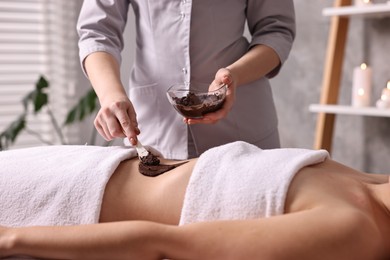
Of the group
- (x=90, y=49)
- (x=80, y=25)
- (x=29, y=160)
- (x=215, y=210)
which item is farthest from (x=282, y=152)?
(x=80, y=25)

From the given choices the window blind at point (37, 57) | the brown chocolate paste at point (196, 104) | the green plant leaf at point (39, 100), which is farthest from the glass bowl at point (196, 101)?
the window blind at point (37, 57)

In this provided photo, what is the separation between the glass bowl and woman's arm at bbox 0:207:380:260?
0.43 metres

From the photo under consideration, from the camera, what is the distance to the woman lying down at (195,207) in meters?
1.21

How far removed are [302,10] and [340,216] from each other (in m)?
2.57

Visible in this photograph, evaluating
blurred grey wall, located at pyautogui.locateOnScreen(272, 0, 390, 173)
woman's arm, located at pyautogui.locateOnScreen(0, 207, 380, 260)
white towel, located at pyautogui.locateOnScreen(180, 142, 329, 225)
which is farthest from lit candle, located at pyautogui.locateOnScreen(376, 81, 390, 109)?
woman's arm, located at pyautogui.locateOnScreen(0, 207, 380, 260)

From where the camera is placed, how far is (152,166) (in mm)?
1538

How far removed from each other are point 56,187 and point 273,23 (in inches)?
37.9

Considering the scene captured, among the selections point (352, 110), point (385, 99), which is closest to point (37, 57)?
point (352, 110)

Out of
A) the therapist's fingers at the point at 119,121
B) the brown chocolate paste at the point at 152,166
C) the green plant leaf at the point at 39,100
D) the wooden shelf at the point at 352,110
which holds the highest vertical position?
the therapist's fingers at the point at 119,121

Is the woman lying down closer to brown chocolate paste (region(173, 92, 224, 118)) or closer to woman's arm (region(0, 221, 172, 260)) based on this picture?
woman's arm (region(0, 221, 172, 260))

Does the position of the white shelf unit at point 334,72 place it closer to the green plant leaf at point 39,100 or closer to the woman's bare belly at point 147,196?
the green plant leaf at point 39,100

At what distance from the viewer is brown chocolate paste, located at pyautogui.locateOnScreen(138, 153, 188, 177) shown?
1515 millimetres

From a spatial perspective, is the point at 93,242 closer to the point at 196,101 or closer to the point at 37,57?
the point at 196,101

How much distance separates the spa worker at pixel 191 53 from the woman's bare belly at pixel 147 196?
50 cm
